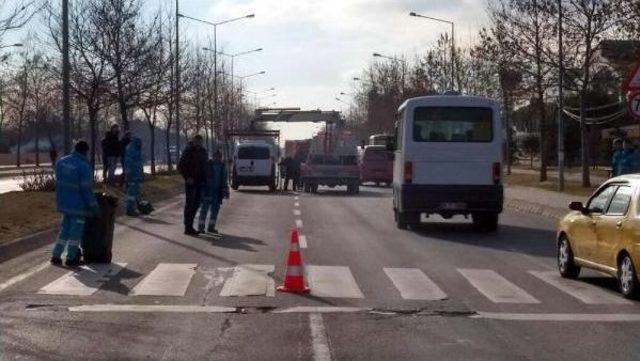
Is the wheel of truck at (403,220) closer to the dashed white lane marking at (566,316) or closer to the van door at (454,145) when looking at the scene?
the van door at (454,145)

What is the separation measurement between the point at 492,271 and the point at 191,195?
7.16 metres

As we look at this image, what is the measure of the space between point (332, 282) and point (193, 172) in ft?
24.2

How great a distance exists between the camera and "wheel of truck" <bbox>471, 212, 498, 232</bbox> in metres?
23.3

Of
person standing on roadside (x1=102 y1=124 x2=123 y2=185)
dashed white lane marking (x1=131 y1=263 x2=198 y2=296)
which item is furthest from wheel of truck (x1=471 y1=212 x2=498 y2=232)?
person standing on roadside (x1=102 y1=124 x2=123 y2=185)

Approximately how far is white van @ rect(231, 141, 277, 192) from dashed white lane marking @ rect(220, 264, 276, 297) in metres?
29.9

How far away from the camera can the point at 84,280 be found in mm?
13578

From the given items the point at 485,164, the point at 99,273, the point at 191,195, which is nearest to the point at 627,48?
the point at 485,164

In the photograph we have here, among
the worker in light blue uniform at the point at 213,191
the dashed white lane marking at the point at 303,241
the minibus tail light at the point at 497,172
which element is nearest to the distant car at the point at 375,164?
the minibus tail light at the point at 497,172

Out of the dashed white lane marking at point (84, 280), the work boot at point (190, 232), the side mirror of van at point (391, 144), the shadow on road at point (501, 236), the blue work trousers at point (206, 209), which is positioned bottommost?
A: the shadow on road at point (501, 236)

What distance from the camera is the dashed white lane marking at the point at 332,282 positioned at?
41.9 ft

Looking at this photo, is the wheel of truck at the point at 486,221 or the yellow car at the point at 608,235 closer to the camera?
the yellow car at the point at 608,235

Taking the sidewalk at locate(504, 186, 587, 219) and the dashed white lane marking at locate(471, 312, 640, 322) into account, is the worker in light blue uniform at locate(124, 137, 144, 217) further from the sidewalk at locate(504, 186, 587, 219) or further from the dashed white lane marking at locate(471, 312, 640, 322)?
the dashed white lane marking at locate(471, 312, 640, 322)

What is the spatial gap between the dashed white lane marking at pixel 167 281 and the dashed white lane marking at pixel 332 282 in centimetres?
162

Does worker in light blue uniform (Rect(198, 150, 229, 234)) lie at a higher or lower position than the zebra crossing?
higher
